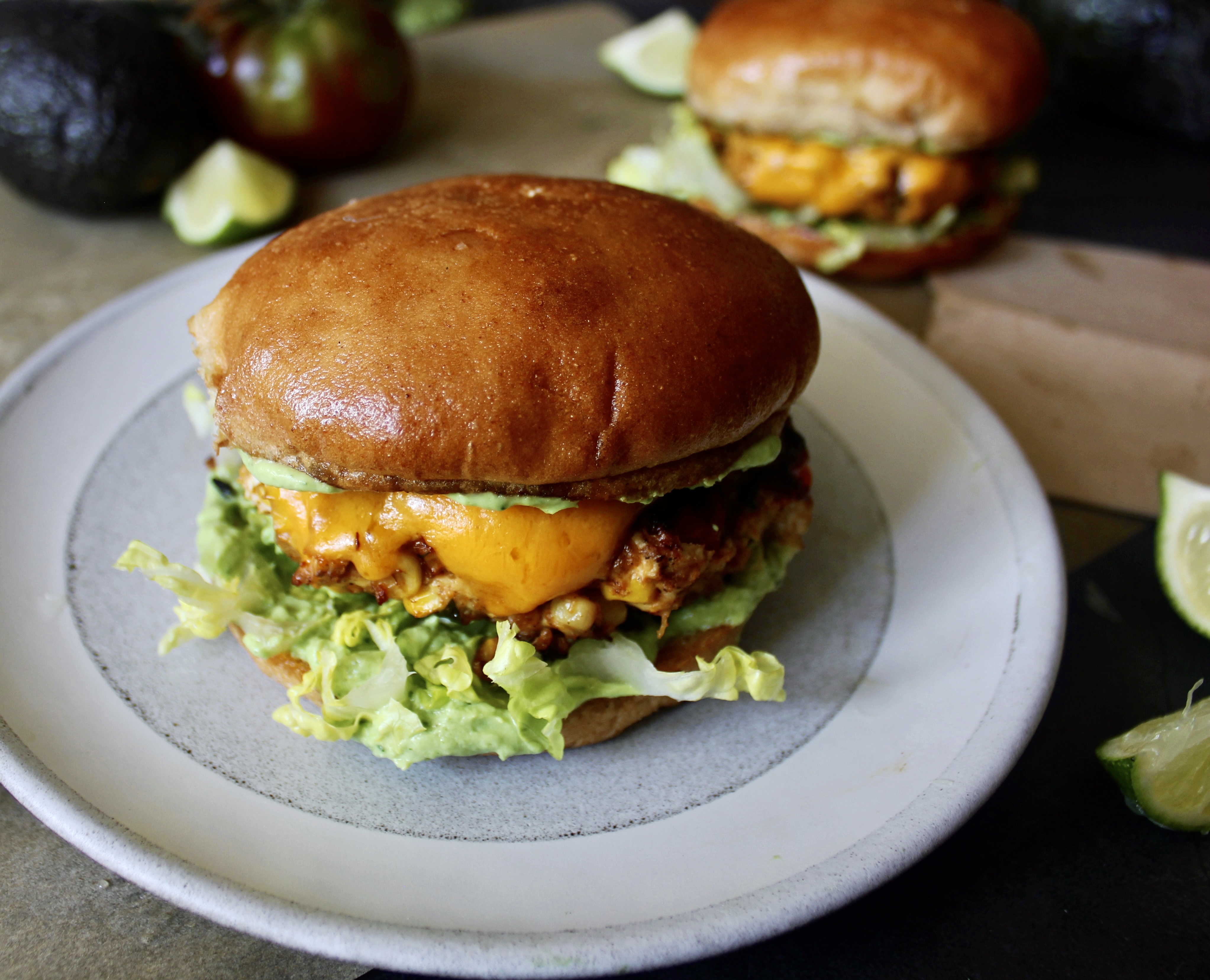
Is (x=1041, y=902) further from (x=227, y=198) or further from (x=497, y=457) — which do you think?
(x=227, y=198)

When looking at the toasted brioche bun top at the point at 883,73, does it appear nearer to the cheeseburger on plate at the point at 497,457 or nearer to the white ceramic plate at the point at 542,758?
the white ceramic plate at the point at 542,758

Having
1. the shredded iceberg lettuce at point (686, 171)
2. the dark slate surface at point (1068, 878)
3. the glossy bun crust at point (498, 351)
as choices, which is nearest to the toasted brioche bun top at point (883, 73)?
the shredded iceberg lettuce at point (686, 171)

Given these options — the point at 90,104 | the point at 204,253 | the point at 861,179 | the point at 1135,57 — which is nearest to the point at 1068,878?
the point at 861,179

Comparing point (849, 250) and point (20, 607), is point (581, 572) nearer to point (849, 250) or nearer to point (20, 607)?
point (20, 607)

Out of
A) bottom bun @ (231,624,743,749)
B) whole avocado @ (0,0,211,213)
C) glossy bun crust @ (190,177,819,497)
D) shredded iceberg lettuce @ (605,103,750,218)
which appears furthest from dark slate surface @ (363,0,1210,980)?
whole avocado @ (0,0,211,213)

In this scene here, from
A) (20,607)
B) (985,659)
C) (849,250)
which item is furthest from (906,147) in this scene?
(20,607)
